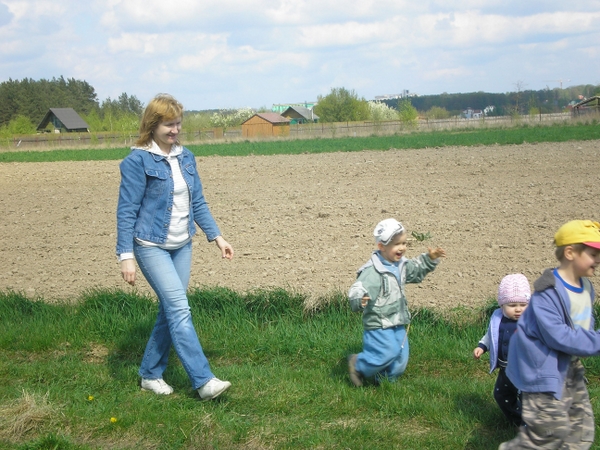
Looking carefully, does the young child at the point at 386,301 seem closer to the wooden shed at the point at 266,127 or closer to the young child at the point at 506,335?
the young child at the point at 506,335

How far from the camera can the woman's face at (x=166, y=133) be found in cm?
468

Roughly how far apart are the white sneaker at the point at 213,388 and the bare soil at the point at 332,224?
2121 millimetres

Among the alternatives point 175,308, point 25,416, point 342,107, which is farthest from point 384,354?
point 342,107

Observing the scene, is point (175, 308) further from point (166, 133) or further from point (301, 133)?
point (301, 133)

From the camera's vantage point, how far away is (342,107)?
299 ft

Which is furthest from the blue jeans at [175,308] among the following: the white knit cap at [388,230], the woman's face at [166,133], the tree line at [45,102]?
the tree line at [45,102]

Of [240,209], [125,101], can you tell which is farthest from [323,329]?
[125,101]

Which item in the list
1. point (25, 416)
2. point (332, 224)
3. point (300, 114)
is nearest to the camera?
point (25, 416)

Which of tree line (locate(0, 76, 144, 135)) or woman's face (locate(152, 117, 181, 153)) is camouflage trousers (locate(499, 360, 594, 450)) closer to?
woman's face (locate(152, 117, 181, 153))

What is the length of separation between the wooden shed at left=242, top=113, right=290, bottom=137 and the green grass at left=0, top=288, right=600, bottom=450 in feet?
159

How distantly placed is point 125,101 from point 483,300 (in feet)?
377

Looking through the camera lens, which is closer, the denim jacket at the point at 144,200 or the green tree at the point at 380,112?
the denim jacket at the point at 144,200

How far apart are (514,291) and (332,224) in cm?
653

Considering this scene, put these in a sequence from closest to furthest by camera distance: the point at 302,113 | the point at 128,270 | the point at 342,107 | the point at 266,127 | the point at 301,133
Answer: the point at 128,270
the point at 301,133
the point at 266,127
the point at 342,107
the point at 302,113
